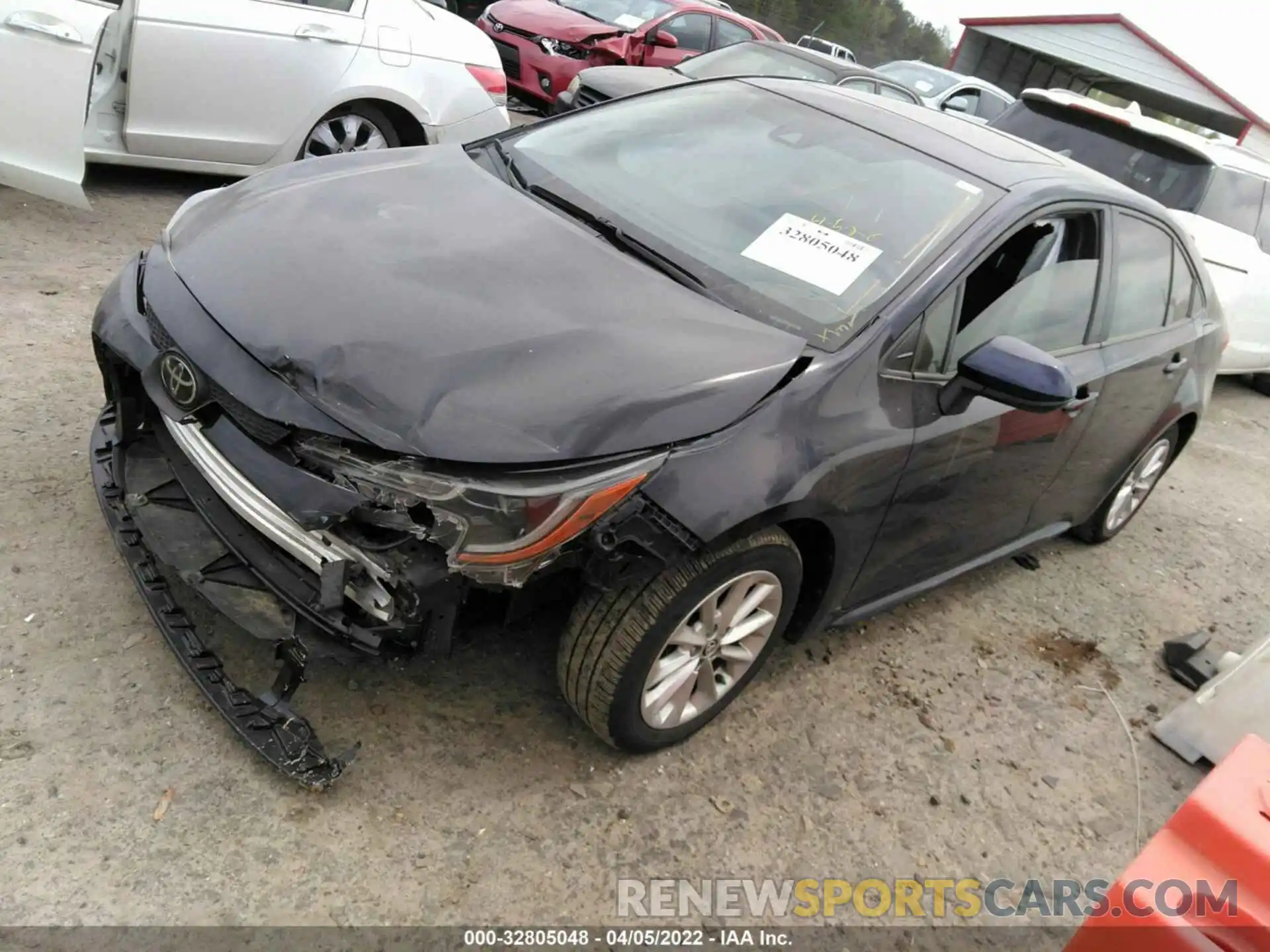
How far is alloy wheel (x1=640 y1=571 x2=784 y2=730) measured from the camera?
7.77 feet

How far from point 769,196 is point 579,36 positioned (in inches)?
286

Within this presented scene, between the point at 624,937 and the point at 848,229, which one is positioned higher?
the point at 848,229

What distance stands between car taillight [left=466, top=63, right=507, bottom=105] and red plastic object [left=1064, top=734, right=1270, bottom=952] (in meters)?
5.07

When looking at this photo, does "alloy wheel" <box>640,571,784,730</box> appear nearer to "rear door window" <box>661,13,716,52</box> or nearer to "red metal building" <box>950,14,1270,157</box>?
"rear door window" <box>661,13,716,52</box>

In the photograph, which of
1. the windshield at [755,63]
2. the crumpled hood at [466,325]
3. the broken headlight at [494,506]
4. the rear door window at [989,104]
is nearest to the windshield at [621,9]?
the windshield at [755,63]

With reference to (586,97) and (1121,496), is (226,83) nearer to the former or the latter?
(586,97)

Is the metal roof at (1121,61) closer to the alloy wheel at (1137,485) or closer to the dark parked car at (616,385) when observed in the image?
the alloy wheel at (1137,485)

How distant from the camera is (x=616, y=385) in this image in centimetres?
210

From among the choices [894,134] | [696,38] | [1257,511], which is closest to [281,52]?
[894,134]

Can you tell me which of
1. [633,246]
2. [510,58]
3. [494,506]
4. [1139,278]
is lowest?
[510,58]

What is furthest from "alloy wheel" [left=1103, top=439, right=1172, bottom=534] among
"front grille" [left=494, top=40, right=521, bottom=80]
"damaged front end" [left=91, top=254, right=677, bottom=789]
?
"front grille" [left=494, top=40, right=521, bottom=80]

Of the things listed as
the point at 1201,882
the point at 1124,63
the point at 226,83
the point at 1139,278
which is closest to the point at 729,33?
the point at 226,83

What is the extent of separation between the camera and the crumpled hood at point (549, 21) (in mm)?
9227

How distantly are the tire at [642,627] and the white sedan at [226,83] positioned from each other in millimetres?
3491
